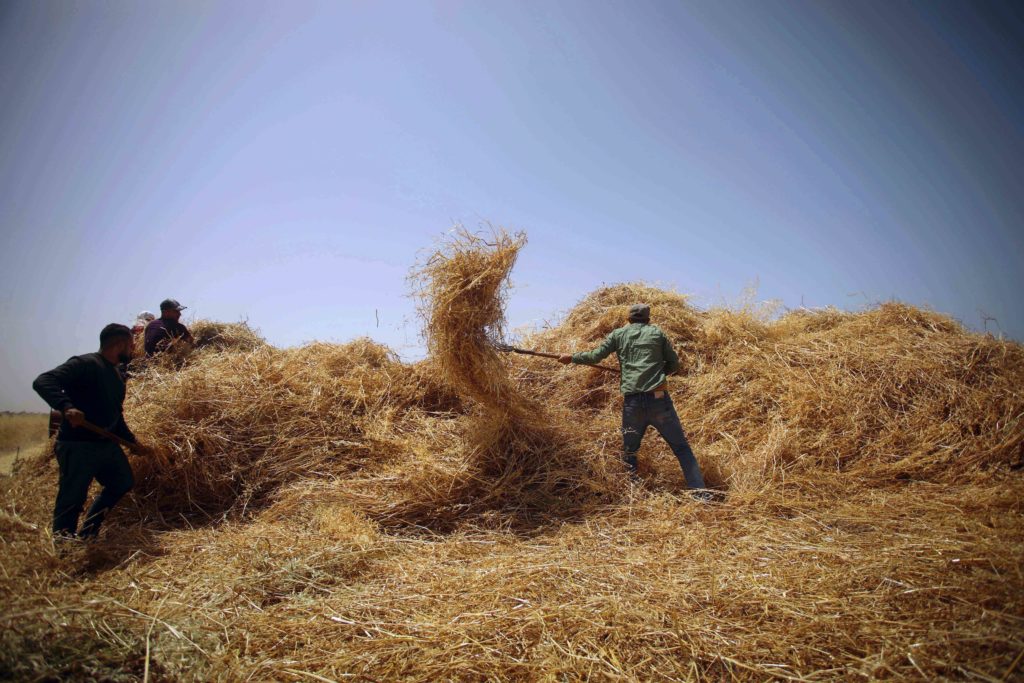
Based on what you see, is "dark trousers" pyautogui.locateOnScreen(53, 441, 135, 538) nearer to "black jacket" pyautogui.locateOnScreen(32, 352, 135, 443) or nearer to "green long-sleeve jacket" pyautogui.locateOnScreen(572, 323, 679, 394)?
"black jacket" pyautogui.locateOnScreen(32, 352, 135, 443)

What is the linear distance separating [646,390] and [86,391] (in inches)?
183

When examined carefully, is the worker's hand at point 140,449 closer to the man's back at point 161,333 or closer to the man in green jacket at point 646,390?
the man's back at point 161,333

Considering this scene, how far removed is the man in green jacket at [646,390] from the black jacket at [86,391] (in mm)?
3935

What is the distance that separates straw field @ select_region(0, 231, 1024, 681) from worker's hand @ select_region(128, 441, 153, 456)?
27 cm

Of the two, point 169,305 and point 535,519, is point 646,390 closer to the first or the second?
point 535,519

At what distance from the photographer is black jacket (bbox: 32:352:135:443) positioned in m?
3.59

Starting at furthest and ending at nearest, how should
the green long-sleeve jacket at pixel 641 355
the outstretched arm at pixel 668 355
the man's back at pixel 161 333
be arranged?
the man's back at pixel 161 333, the outstretched arm at pixel 668 355, the green long-sleeve jacket at pixel 641 355

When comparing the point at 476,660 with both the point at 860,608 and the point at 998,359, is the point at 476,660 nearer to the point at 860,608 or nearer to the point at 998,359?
the point at 860,608

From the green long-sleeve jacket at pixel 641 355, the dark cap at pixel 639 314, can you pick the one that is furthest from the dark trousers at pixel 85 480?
the dark cap at pixel 639 314

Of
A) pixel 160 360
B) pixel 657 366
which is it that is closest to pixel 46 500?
pixel 160 360

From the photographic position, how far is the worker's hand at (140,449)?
422 centimetres

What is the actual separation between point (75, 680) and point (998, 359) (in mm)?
7959

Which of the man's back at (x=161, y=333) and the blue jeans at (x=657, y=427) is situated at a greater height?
the man's back at (x=161, y=333)

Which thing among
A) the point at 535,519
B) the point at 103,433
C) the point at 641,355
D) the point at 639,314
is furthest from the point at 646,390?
the point at 103,433
